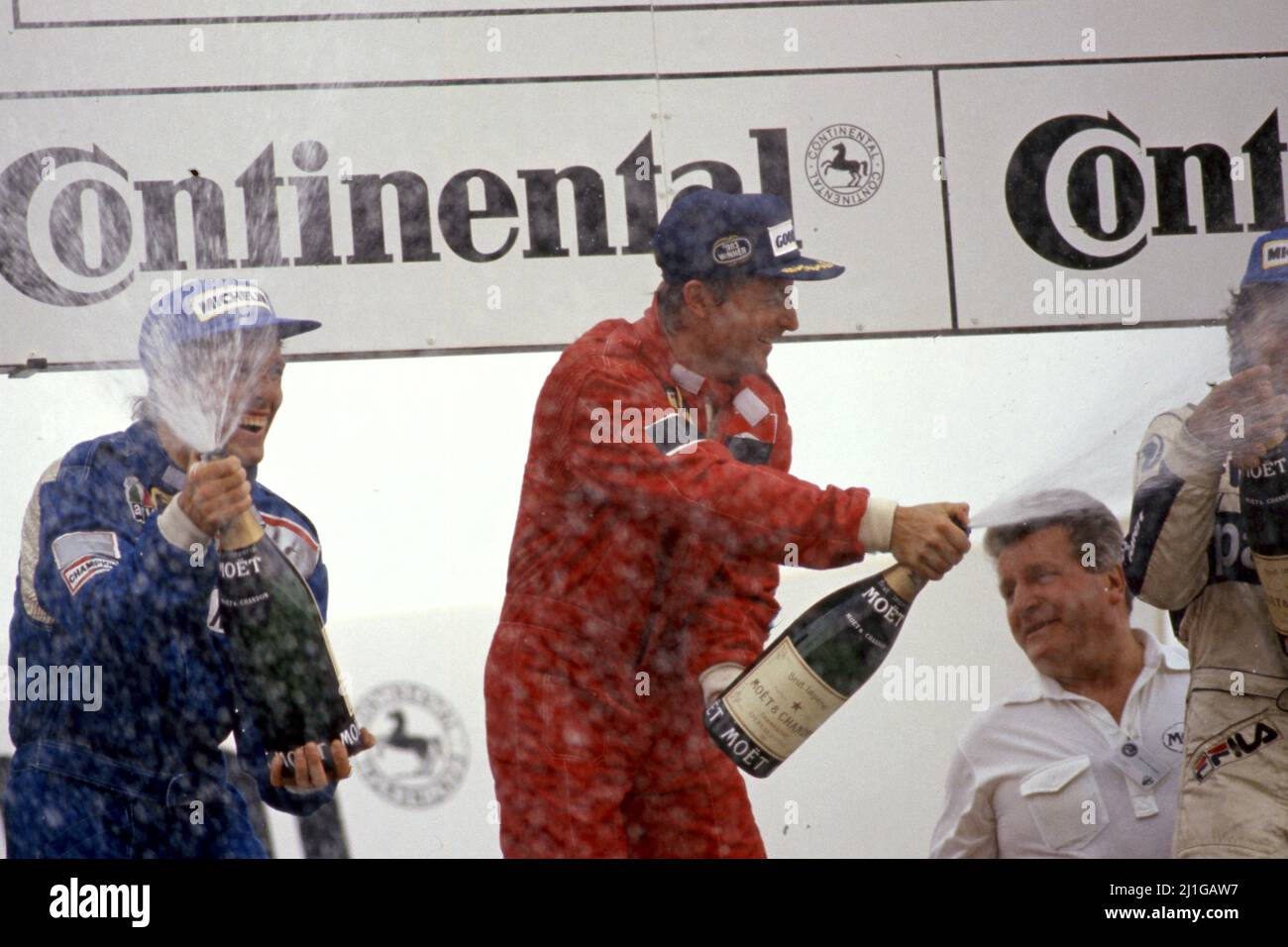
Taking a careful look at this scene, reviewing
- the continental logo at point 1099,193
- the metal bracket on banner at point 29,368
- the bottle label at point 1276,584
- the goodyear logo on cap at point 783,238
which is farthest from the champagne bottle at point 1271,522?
the metal bracket on banner at point 29,368

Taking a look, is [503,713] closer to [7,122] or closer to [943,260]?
[943,260]

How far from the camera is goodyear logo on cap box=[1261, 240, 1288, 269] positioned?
8.45 ft

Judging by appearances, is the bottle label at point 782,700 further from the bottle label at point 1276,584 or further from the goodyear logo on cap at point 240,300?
the goodyear logo on cap at point 240,300

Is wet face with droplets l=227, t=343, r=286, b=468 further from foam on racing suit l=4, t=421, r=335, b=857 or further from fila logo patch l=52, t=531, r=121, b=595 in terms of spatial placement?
fila logo patch l=52, t=531, r=121, b=595

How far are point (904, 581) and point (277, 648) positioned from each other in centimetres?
110

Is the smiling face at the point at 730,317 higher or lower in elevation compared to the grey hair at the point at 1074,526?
higher

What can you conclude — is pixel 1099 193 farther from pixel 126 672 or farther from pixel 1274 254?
pixel 126 672

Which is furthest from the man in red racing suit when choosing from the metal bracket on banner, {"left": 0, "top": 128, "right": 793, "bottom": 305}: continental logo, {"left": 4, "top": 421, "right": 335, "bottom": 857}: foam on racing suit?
the metal bracket on banner

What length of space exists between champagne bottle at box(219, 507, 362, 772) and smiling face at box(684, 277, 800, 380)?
0.81 meters

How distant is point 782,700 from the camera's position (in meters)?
2.56

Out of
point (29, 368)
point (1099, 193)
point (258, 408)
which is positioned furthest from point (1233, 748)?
point (29, 368)

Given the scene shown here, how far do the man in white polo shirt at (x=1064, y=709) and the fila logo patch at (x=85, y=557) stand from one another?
153cm

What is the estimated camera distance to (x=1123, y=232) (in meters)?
2.61

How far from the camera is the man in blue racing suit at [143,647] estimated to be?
2.62 meters
